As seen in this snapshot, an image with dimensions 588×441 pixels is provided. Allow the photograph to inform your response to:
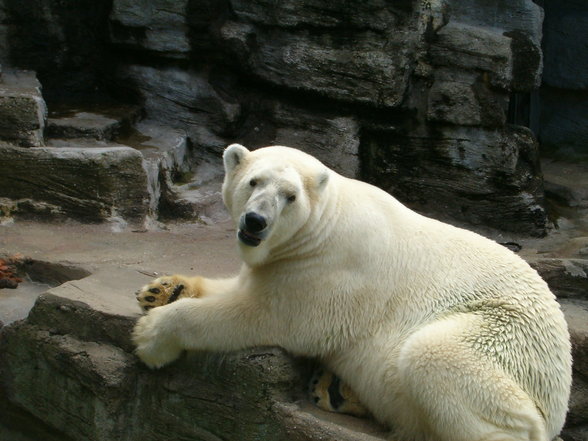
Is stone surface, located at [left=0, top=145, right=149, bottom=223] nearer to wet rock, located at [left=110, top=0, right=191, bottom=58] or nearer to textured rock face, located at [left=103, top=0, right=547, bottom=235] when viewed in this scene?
textured rock face, located at [left=103, top=0, right=547, bottom=235]

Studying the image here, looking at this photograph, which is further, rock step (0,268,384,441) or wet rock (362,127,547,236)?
wet rock (362,127,547,236)

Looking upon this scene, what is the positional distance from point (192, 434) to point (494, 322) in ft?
5.42

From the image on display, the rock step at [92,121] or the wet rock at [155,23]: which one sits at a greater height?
the wet rock at [155,23]

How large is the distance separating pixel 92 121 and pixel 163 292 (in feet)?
13.3

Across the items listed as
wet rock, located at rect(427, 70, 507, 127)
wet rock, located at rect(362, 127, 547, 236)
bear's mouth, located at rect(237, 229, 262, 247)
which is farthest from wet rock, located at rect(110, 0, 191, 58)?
bear's mouth, located at rect(237, 229, 262, 247)

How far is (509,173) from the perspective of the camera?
7.85 meters

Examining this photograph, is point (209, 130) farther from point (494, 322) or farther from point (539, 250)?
point (494, 322)

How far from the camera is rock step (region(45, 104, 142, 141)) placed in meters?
7.51

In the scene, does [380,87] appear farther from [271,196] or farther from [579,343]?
[271,196]

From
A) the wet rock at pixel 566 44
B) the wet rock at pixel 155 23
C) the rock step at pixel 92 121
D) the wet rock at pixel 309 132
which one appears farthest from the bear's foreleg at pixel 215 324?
the wet rock at pixel 566 44

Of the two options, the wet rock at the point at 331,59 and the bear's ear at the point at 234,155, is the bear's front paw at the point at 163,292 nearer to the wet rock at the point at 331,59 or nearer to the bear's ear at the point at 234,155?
the bear's ear at the point at 234,155

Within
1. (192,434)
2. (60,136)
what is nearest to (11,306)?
(192,434)

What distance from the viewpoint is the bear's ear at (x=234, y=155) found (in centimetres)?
394

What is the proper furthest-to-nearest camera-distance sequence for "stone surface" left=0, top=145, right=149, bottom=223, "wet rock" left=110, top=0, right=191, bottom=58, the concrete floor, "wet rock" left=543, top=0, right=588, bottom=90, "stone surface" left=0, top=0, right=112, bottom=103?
"wet rock" left=543, top=0, right=588, bottom=90, "wet rock" left=110, top=0, right=191, bottom=58, "stone surface" left=0, top=0, right=112, bottom=103, "stone surface" left=0, top=145, right=149, bottom=223, the concrete floor
